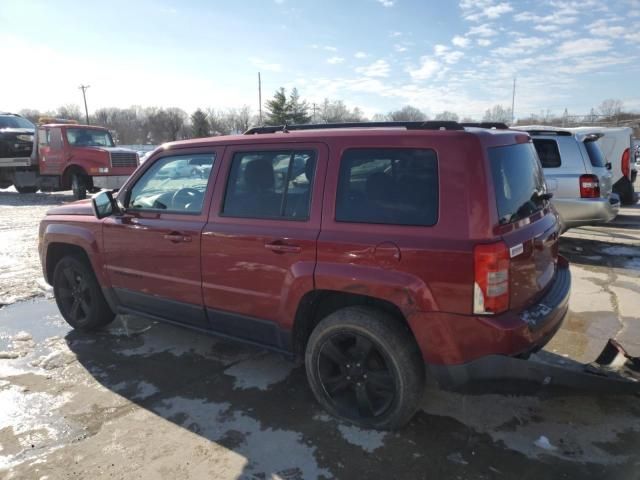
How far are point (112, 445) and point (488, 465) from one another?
2.25 metres

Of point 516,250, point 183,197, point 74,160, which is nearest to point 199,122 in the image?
point 74,160

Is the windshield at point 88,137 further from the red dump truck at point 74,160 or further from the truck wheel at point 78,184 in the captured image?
the truck wheel at point 78,184

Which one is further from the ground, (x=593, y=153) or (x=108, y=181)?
(x=593, y=153)

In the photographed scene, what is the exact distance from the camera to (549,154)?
752cm

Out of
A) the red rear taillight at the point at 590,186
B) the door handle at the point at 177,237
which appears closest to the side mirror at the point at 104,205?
the door handle at the point at 177,237

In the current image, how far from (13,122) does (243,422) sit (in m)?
19.4

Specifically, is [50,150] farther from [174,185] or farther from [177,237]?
[177,237]

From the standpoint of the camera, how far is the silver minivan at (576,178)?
720 cm

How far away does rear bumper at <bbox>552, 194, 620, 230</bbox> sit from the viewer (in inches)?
283

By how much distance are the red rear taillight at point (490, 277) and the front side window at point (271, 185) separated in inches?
44.1

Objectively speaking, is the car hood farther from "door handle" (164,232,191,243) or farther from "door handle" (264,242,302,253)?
"door handle" (264,242,302,253)

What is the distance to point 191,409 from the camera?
3314 mm

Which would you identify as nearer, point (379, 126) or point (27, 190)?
point (379, 126)

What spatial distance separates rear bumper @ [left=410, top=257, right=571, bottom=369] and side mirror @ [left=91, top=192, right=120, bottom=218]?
2.81 m
